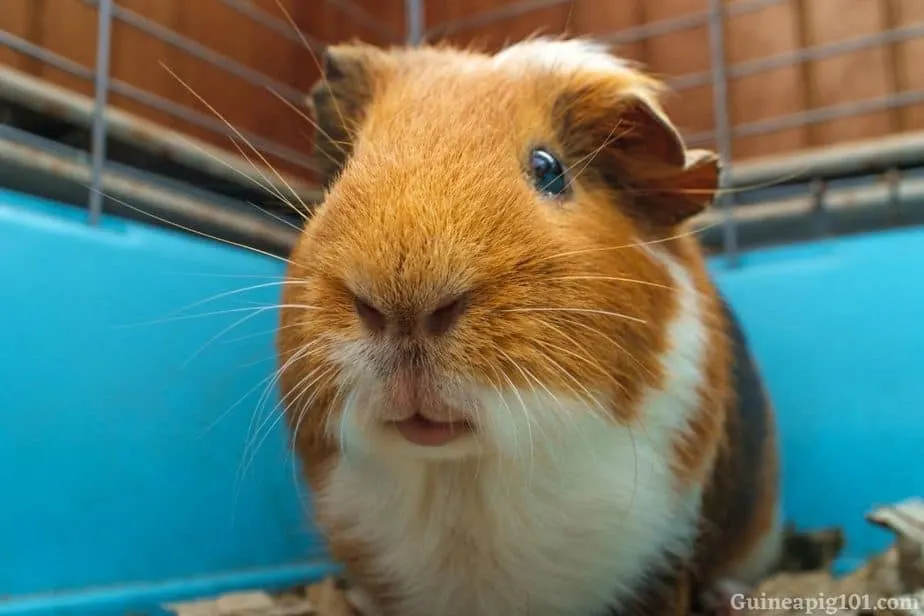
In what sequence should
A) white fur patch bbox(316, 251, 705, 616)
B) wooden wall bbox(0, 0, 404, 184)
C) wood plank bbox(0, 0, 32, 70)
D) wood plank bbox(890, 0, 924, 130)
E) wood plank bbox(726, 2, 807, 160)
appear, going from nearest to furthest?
white fur patch bbox(316, 251, 705, 616)
wood plank bbox(0, 0, 32, 70)
wooden wall bbox(0, 0, 404, 184)
wood plank bbox(890, 0, 924, 130)
wood plank bbox(726, 2, 807, 160)

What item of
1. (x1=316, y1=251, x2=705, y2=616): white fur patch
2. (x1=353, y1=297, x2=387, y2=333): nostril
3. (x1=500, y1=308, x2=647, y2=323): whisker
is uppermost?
(x1=353, y1=297, x2=387, y2=333): nostril

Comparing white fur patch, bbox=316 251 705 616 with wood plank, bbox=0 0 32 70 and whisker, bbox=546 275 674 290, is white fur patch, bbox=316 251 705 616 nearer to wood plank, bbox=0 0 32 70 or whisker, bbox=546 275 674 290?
whisker, bbox=546 275 674 290

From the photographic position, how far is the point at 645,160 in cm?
127

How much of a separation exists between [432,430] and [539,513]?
274 mm

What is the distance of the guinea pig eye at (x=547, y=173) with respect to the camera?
3.73 feet

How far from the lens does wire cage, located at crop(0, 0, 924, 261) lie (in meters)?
1.59

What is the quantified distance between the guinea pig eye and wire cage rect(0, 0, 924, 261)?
1.49ft

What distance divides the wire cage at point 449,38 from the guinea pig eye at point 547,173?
0.45 m

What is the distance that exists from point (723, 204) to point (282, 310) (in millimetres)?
1248

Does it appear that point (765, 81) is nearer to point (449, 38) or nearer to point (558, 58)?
point (449, 38)

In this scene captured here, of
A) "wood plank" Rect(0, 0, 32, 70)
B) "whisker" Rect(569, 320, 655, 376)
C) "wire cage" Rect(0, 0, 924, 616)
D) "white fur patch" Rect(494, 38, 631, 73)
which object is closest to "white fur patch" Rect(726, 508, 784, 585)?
"wire cage" Rect(0, 0, 924, 616)

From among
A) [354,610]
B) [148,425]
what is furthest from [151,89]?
[354,610]

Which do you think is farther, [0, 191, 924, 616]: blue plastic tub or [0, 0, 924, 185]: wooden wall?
[0, 0, 924, 185]: wooden wall

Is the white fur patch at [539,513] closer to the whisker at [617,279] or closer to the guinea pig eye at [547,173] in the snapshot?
the whisker at [617,279]
